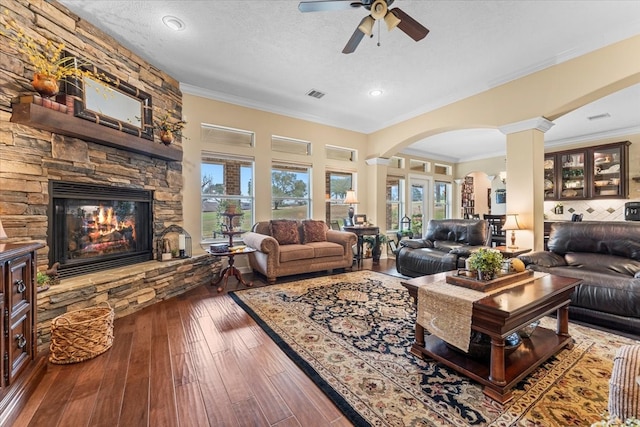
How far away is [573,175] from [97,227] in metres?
8.99

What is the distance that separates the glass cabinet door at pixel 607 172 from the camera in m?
5.59

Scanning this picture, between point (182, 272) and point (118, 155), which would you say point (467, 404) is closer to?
point (182, 272)

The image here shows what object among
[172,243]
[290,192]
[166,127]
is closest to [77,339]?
[172,243]

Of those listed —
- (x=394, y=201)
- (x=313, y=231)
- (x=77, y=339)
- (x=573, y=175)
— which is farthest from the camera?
(x=394, y=201)

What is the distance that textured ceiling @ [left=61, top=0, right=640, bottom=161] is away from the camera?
2588 mm

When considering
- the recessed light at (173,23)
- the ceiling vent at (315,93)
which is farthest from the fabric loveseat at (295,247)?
the recessed light at (173,23)

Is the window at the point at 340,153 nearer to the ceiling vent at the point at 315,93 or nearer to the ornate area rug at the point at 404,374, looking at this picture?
the ceiling vent at the point at 315,93

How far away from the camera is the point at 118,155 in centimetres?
314

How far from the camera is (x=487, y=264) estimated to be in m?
2.00

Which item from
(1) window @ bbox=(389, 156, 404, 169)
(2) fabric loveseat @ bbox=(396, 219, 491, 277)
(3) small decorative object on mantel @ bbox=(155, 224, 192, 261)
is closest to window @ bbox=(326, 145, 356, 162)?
(1) window @ bbox=(389, 156, 404, 169)

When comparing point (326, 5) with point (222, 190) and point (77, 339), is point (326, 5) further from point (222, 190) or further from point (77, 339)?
point (222, 190)

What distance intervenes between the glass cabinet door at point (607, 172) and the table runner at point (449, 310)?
5.91 m

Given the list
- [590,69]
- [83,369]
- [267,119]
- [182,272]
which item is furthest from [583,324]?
[267,119]

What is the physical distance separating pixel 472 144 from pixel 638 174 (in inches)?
122
